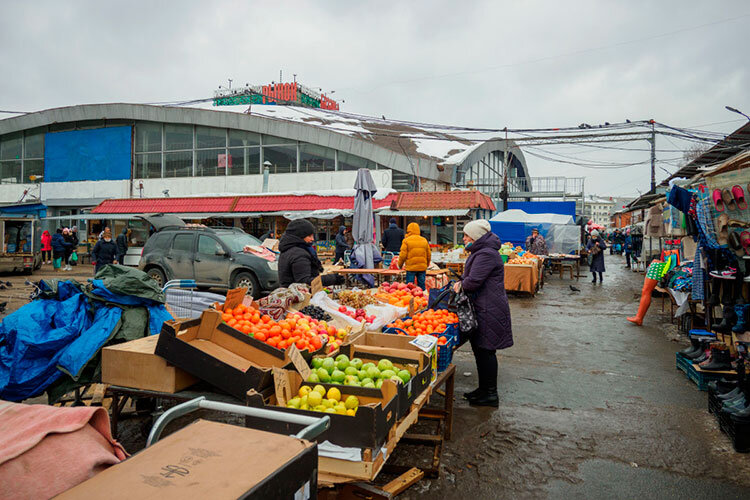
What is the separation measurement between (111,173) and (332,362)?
29.1 metres

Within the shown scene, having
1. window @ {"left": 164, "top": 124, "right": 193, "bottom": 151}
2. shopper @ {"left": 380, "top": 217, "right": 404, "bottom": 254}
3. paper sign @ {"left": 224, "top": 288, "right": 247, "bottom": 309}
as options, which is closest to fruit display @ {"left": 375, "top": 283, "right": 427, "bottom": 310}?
paper sign @ {"left": 224, "top": 288, "right": 247, "bottom": 309}

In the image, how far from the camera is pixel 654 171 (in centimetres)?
2723

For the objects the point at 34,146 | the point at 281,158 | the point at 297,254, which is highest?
the point at 34,146

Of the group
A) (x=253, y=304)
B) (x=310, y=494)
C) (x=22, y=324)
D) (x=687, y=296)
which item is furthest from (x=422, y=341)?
(x=687, y=296)

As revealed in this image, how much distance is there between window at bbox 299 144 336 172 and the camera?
24.1 meters

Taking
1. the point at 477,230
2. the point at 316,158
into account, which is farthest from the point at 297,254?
the point at 316,158

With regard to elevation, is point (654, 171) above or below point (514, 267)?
above

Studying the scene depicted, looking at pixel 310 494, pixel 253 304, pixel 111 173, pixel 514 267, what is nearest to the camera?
pixel 310 494

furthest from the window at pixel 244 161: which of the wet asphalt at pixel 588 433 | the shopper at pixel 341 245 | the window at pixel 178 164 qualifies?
the wet asphalt at pixel 588 433

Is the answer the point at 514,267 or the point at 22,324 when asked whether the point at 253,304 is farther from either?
the point at 514,267

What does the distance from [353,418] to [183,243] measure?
406 inches

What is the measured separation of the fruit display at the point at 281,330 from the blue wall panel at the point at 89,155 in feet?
88.5

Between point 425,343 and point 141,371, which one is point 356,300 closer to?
point 425,343

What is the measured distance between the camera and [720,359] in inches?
209
